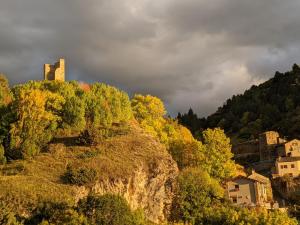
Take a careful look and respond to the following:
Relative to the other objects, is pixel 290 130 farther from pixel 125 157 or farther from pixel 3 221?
pixel 3 221

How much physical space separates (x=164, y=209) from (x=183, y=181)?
4.82m

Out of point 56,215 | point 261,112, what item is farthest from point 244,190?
point 261,112

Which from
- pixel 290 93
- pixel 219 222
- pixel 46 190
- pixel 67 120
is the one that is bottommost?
pixel 219 222

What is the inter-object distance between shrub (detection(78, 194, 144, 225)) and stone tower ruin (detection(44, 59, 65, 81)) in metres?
31.4

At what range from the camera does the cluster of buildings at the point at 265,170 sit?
71562 millimetres

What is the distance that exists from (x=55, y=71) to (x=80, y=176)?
26770 millimetres

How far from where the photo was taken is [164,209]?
4872cm

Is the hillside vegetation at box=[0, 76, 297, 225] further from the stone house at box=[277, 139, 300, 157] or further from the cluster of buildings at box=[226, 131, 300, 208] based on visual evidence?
the stone house at box=[277, 139, 300, 157]

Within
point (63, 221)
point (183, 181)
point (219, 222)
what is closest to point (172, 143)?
point (183, 181)

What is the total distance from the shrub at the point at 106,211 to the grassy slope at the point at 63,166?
Result: 137 cm

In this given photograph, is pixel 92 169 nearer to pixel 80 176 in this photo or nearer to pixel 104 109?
pixel 80 176

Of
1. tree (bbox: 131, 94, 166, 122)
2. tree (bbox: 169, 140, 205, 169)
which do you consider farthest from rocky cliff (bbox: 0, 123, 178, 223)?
tree (bbox: 131, 94, 166, 122)

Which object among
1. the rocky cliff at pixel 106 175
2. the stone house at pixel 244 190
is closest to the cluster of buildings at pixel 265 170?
the stone house at pixel 244 190

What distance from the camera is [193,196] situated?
51312mm
